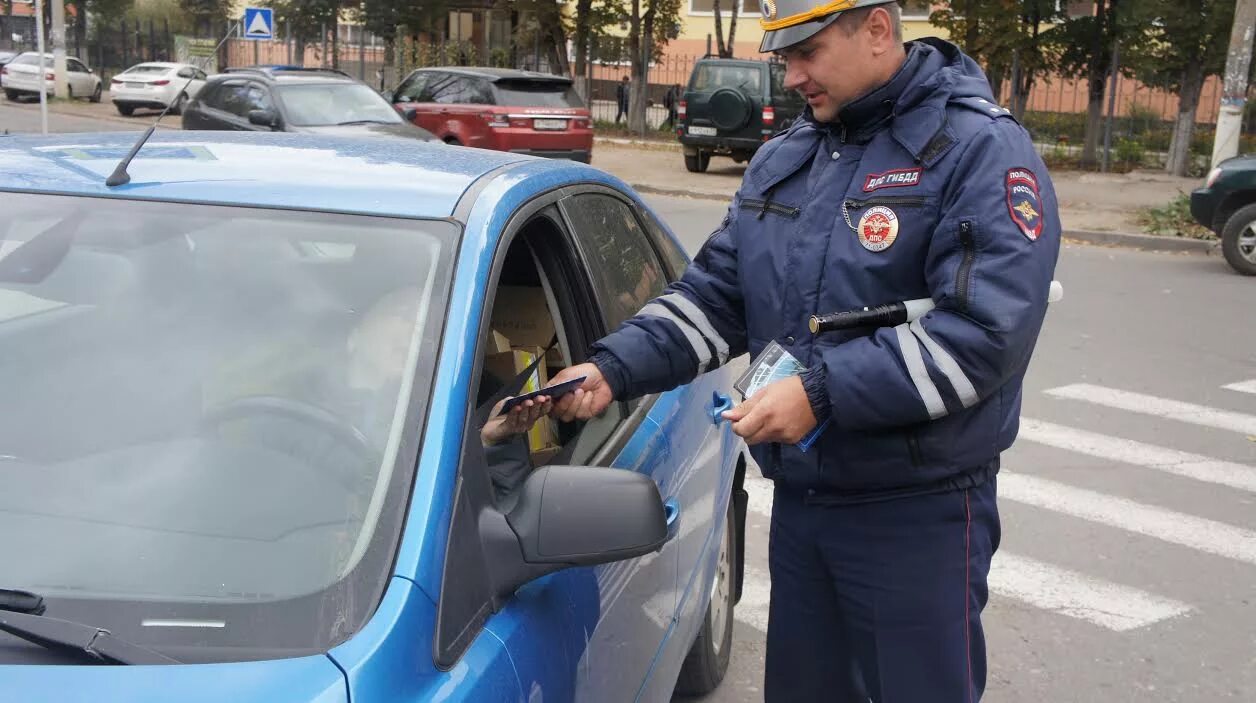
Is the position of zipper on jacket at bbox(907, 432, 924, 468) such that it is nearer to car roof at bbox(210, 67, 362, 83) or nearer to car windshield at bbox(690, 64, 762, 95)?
car roof at bbox(210, 67, 362, 83)

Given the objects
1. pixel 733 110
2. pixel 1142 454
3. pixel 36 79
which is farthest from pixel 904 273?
pixel 36 79

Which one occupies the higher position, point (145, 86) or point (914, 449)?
point (914, 449)

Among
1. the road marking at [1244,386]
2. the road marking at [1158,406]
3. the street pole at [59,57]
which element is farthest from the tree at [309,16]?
the road marking at [1244,386]

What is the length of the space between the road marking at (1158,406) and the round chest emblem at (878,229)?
17.7 ft

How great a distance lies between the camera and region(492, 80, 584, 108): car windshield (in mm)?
18781

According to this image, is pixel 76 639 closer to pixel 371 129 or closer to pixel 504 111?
pixel 371 129

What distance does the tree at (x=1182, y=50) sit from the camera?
18.8 meters

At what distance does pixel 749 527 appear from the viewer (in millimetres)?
5609

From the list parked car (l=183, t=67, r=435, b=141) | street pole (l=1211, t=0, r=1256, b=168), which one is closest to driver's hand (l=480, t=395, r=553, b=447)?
parked car (l=183, t=67, r=435, b=141)

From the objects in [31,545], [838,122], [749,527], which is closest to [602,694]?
[31,545]

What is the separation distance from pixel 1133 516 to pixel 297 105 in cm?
1187

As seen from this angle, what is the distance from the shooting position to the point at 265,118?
15.0 meters

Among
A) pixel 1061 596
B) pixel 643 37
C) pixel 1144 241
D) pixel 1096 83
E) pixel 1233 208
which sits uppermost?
pixel 643 37

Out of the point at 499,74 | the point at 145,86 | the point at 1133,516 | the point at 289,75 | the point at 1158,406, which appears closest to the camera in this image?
the point at 1133,516
